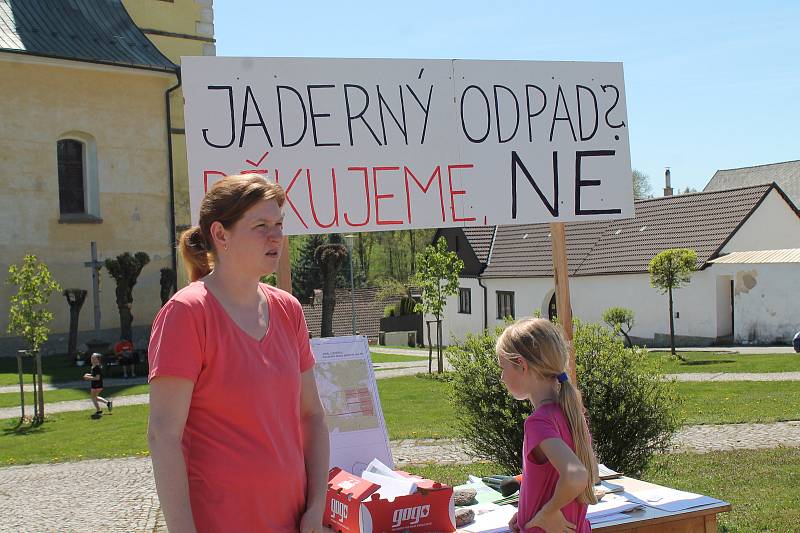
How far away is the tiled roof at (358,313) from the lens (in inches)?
2126

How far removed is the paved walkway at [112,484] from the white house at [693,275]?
757 inches

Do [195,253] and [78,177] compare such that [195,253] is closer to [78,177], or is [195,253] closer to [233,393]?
[233,393]

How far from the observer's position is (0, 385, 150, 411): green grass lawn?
749 inches

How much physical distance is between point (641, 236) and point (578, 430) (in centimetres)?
3525

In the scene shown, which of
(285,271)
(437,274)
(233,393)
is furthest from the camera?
(437,274)

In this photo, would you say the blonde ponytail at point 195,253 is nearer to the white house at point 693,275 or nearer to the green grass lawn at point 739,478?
the green grass lawn at point 739,478

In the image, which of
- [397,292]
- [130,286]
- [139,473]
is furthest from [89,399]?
[397,292]

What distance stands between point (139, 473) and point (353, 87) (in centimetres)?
756

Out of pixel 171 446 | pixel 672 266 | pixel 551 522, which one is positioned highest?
pixel 672 266

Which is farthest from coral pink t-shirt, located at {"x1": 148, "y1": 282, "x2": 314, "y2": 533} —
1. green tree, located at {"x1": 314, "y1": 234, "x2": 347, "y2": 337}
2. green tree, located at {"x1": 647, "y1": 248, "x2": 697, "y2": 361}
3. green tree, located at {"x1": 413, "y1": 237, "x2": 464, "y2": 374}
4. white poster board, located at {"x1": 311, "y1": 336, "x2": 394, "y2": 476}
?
green tree, located at {"x1": 314, "y1": 234, "x2": 347, "y2": 337}

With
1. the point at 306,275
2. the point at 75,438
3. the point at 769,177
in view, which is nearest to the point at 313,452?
the point at 75,438

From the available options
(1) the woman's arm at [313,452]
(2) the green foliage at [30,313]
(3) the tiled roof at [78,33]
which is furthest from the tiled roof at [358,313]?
(1) the woman's arm at [313,452]

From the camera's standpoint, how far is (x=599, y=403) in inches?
278

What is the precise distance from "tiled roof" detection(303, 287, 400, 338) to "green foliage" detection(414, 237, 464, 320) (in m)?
24.3
